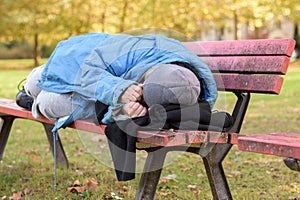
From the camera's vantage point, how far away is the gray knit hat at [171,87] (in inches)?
104

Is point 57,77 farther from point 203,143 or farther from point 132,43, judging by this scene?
point 203,143

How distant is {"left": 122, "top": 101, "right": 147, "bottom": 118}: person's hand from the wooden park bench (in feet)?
0.39

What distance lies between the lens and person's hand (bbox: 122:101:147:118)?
2.63 metres

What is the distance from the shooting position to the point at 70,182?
4145mm

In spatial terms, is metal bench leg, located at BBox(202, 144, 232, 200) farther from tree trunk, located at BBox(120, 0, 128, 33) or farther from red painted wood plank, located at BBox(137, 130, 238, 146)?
tree trunk, located at BBox(120, 0, 128, 33)

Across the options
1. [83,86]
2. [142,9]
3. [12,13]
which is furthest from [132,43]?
[12,13]

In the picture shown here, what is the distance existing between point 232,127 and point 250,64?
46cm

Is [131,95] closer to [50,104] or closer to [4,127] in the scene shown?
[50,104]

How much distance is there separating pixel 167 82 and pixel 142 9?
2175 cm

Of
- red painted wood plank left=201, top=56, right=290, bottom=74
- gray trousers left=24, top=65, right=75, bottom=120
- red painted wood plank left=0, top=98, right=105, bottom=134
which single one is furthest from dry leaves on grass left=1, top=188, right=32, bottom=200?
red painted wood plank left=201, top=56, right=290, bottom=74

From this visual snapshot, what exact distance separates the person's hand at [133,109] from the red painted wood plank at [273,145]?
528 mm

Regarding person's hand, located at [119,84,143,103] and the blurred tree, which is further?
the blurred tree

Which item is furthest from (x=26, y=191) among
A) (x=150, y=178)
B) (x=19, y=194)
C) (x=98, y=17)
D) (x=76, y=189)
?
(x=98, y=17)

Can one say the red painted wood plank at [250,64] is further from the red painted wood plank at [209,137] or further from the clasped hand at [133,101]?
the clasped hand at [133,101]
